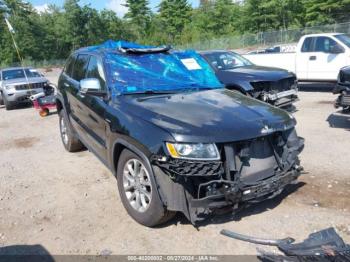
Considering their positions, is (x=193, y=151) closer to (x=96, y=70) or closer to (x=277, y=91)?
(x=96, y=70)

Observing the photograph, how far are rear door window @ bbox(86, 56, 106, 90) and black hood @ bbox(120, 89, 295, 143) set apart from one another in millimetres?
518

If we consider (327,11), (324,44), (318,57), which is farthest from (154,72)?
(327,11)

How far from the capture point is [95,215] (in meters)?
4.59

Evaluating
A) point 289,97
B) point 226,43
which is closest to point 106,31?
point 226,43

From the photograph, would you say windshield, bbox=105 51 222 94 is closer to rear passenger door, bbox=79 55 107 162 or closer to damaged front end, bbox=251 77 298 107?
rear passenger door, bbox=79 55 107 162

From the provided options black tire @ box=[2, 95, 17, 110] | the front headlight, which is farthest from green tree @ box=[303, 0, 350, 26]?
the front headlight

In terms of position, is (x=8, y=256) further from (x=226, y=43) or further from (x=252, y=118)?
(x=226, y=43)

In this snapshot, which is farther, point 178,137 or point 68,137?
point 68,137

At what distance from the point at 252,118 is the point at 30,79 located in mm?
12476

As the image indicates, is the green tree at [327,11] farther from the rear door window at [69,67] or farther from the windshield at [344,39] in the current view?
the rear door window at [69,67]

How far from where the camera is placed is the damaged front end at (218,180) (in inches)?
143

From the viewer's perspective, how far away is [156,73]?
5.11m

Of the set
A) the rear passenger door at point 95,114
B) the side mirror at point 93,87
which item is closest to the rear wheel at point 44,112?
the rear passenger door at point 95,114

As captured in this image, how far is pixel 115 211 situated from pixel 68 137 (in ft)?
9.18
